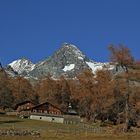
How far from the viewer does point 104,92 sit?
502 feet

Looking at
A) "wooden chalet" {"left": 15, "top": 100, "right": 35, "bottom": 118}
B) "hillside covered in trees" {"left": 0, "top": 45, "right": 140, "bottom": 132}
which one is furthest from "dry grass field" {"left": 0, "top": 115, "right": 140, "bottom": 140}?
"wooden chalet" {"left": 15, "top": 100, "right": 35, "bottom": 118}

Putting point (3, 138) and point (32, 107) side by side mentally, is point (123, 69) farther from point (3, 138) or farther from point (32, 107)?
point (32, 107)

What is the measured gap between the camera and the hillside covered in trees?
105062 millimetres

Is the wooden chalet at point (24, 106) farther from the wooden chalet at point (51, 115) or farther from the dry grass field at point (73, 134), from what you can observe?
the dry grass field at point (73, 134)

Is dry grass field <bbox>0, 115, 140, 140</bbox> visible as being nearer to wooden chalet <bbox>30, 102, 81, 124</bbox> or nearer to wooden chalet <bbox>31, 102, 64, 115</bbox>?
wooden chalet <bbox>30, 102, 81, 124</bbox>

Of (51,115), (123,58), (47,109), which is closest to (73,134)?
(123,58)

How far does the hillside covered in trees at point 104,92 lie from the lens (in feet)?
345

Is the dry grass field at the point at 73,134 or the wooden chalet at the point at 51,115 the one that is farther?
the wooden chalet at the point at 51,115

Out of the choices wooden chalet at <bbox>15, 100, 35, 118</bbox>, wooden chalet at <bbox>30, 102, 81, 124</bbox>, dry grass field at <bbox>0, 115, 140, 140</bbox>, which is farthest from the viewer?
wooden chalet at <bbox>15, 100, 35, 118</bbox>

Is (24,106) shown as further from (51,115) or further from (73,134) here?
(73,134)

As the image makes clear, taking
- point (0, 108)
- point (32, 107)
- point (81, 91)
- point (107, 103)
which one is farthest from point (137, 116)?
point (0, 108)

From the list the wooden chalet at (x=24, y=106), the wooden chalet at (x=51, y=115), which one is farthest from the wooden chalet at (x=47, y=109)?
the wooden chalet at (x=24, y=106)

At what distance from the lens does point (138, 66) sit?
340 feet

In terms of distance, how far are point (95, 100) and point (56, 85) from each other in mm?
42294
